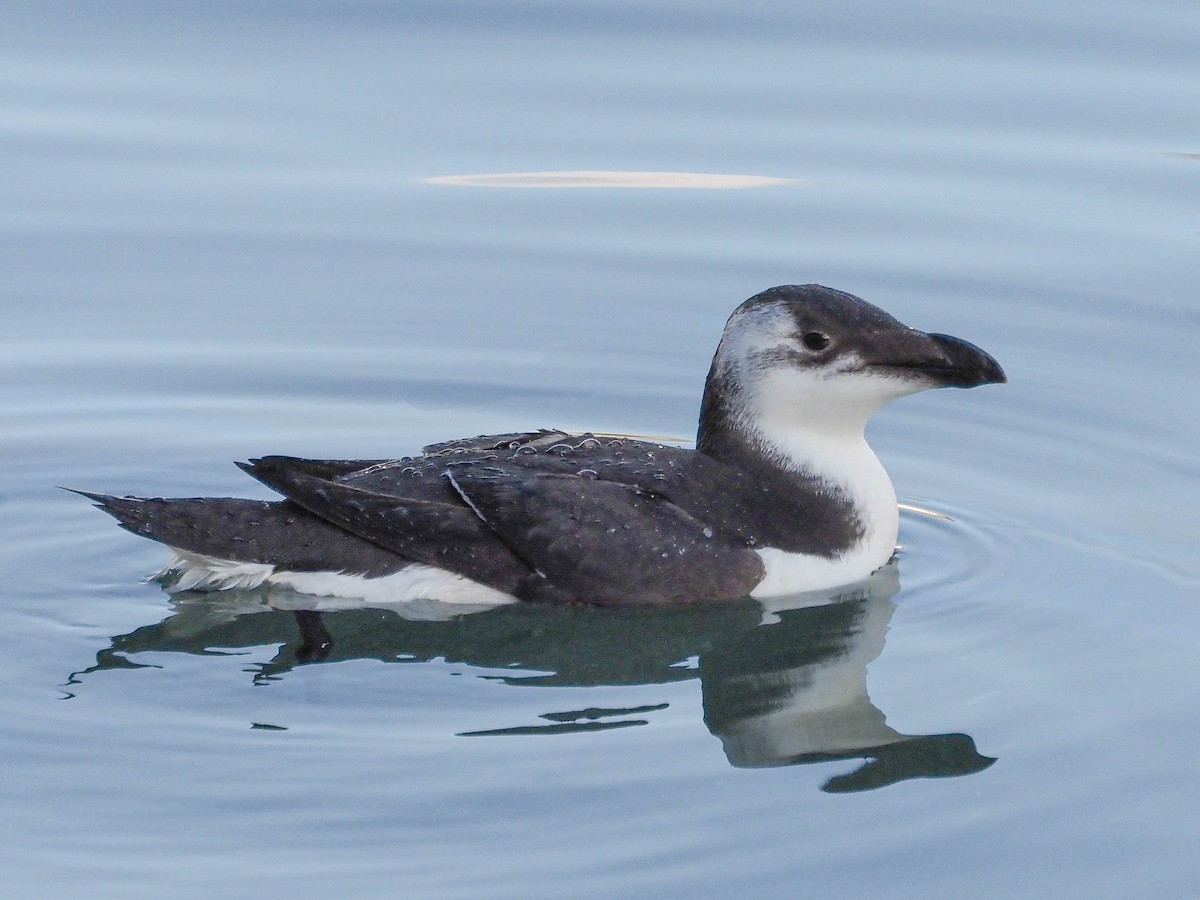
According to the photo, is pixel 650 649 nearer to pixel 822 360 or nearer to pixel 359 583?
pixel 359 583

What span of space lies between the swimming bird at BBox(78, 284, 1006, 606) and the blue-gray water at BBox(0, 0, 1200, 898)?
5.6 inches

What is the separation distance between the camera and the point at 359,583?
6363 mm

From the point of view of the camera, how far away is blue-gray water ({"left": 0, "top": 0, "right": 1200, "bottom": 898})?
16.3 feet

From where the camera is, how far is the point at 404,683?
18.9ft

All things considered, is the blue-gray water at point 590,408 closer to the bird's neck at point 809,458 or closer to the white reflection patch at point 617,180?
the white reflection patch at point 617,180

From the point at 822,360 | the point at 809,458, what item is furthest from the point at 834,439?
the point at 822,360

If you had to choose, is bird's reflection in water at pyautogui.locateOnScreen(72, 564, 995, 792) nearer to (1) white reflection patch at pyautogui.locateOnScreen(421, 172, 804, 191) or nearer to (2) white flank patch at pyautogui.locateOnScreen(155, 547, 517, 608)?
(2) white flank patch at pyautogui.locateOnScreen(155, 547, 517, 608)

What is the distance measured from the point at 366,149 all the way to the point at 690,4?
243 cm

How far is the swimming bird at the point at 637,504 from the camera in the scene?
625 cm

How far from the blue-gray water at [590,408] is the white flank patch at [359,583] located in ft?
0.31

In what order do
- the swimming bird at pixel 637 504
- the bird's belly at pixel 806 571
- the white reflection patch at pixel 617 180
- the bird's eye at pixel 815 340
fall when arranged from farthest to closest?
the white reflection patch at pixel 617 180
the bird's eye at pixel 815 340
the bird's belly at pixel 806 571
the swimming bird at pixel 637 504

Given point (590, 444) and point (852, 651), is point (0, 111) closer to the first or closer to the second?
point (590, 444)

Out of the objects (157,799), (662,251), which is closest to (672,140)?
(662,251)

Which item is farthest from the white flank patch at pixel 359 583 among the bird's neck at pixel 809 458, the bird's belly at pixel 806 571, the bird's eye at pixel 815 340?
the bird's eye at pixel 815 340
